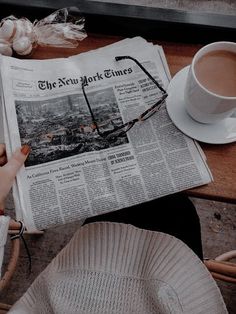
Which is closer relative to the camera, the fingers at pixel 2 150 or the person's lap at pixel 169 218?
the fingers at pixel 2 150

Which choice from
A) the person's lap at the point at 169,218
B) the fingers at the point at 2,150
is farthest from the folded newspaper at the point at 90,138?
the person's lap at the point at 169,218

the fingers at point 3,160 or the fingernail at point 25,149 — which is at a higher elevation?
the fingernail at point 25,149

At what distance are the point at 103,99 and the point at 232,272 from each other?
1.22 feet

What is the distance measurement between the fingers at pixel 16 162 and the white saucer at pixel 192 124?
0.23 meters

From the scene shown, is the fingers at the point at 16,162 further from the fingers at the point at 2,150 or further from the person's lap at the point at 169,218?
the person's lap at the point at 169,218

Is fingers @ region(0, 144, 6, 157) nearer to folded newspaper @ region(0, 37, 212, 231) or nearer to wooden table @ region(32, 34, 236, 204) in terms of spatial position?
folded newspaper @ region(0, 37, 212, 231)

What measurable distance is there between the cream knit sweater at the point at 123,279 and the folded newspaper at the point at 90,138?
0.10m

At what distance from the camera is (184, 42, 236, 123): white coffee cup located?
50cm

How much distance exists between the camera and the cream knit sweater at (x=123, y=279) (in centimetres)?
56

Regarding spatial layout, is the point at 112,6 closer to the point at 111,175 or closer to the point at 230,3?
the point at 111,175

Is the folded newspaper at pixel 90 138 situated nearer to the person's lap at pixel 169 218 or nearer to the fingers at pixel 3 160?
the fingers at pixel 3 160

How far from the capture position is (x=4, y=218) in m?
0.56

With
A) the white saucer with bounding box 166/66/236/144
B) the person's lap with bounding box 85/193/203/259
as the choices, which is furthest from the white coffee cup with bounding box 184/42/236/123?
the person's lap with bounding box 85/193/203/259

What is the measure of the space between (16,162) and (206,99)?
0.93 feet
